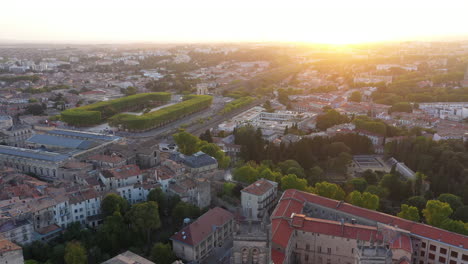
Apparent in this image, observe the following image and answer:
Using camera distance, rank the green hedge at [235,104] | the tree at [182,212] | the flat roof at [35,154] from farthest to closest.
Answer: the green hedge at [235,104], the flat roof at [35,154], the tree at [182,212]


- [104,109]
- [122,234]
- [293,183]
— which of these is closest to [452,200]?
[293,183]

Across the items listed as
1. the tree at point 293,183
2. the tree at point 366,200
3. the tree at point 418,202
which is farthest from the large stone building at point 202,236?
the tree at point 418,202

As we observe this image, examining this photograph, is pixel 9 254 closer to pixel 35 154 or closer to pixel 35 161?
pixel 35 161

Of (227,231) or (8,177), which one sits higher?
(8,177)

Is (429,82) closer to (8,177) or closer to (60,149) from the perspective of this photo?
(60,149)

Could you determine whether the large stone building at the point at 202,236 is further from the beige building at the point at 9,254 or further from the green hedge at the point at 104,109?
the green hedge at the point at 104,109

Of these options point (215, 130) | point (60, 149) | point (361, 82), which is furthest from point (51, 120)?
point (361, 82)

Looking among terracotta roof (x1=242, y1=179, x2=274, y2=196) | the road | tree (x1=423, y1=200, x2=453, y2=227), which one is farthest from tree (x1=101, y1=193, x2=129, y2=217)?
the road
